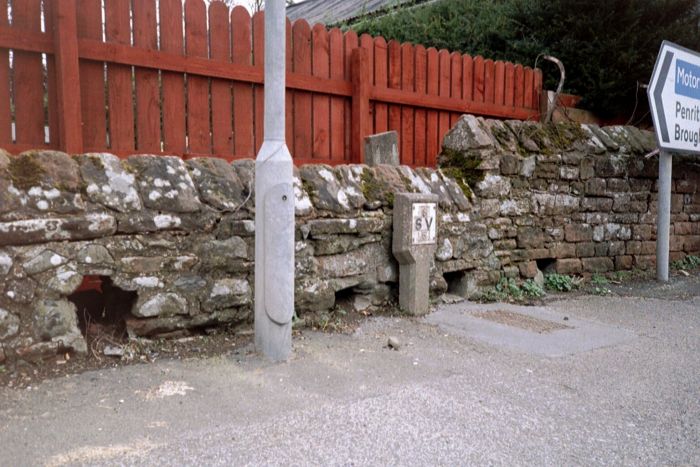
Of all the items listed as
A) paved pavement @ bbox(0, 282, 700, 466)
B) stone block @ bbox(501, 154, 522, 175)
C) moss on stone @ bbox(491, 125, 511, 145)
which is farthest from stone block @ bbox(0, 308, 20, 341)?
moss on stone @ bbox(491, 125, 511, 145)

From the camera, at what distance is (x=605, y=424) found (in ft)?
8.57

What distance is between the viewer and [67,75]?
3.92m

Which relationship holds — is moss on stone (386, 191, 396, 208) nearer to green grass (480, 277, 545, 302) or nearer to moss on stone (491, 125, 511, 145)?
green grass (480, 277, 545, 302)

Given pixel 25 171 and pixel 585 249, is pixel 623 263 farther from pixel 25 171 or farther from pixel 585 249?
pixel 25 171

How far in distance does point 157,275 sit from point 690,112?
6.37 m

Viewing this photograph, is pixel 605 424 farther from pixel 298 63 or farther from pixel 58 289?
pixel 298 63

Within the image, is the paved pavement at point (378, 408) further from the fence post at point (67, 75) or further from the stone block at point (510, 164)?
the stone block at point (510, 164)

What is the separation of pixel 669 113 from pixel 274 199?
529 centimetres

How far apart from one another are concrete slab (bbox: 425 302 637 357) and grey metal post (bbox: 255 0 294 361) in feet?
4.79

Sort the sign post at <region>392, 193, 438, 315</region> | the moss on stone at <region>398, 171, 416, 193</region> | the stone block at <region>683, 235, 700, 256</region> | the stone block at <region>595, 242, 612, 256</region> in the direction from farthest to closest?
1. the stone block at <region>683, 235, 700, 256</region>
2. the stone block at <region>595, 242, 612, 256</region>
3. the moss on stone at <region>398, 171, 416, 193</region>
4. the sign post at <region>392, 193, 438, 315</region>

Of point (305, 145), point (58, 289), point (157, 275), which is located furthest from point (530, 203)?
point (58, 289)

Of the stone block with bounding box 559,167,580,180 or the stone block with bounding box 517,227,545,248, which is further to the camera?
the stone block with bounding box 559,167,580,180

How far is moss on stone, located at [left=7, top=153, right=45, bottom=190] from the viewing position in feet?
9.58

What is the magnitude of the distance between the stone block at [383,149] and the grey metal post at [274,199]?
1.89 m
